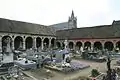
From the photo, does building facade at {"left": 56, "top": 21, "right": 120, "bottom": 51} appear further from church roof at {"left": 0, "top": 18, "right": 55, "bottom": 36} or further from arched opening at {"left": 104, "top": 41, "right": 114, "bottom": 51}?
church roof at {"left": 0, "top": 18, "right": 55, "bottom": 36}

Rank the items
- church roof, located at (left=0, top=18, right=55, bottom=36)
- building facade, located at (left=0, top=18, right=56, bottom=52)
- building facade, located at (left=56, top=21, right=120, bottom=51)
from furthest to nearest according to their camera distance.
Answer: building facade, located at (left=56, top=21, right=120, bottom=51), church roof, located at (left=0, top=18, right=55, bottom=36), building facade, located at (left=0, top=18, right=56, bottom=52)

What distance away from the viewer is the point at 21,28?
3322 centimetres

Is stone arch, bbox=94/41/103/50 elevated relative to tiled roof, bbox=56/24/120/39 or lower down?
lower down

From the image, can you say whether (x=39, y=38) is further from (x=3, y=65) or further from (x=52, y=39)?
(x=3, y=65)

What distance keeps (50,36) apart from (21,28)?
973cm

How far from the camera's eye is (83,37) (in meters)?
35.6

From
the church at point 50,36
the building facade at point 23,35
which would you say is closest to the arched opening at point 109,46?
the church at point 50,36

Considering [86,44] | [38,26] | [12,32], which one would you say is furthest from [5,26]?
[86,44]

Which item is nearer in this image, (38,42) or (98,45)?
(98,45)

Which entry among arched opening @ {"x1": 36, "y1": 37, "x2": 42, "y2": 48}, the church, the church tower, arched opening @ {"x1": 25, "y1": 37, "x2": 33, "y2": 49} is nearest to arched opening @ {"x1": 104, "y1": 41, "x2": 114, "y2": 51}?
the church

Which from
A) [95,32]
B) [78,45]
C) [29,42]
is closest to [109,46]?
[95,32]

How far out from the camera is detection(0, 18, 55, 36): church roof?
30038 mm

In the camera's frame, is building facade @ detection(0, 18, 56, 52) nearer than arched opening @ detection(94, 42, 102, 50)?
Yes

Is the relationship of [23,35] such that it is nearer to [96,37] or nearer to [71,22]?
[96,37]
